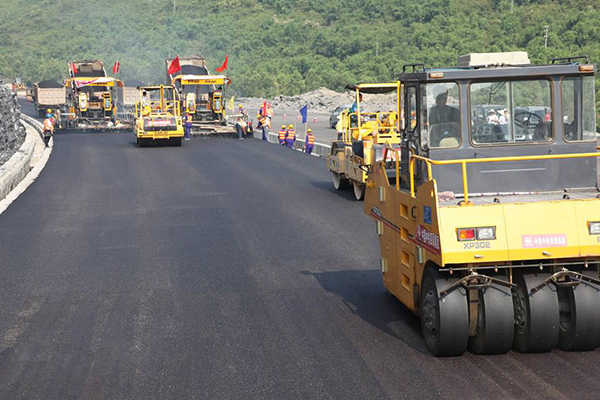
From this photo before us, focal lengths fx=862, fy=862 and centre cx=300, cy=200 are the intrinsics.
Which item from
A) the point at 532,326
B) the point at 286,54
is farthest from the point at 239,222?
the point at 286,54

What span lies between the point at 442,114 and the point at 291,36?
313ft

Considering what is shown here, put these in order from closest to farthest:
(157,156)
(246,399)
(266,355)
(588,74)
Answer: (246,399)
(266,355)
(588,74)
(157,156)

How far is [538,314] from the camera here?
7.62m

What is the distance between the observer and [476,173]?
8.66 m

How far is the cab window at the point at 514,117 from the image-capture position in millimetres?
8711

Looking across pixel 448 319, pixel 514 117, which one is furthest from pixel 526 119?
pixel 448 319

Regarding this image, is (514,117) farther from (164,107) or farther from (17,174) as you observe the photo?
(164,107)

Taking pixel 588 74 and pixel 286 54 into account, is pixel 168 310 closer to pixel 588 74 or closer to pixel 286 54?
pixel 588 74

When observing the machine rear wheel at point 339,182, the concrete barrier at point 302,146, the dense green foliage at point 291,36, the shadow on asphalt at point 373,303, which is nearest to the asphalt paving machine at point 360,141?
the machine rear wheel at point 339,182

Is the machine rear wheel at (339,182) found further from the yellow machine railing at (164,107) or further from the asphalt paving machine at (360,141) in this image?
the yellow machine railing at (164,107)

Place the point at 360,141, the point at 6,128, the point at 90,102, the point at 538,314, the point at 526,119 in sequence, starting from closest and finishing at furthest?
1. the point at 538,314
2. the point at 526,119
3. the point at 360,141
4. the point at 6,128
5. the point at 90,102

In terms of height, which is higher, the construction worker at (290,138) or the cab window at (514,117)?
the cab window at (514,117)

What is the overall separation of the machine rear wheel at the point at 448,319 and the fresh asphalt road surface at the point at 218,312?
143 millimetres

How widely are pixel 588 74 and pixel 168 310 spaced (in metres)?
5.22
